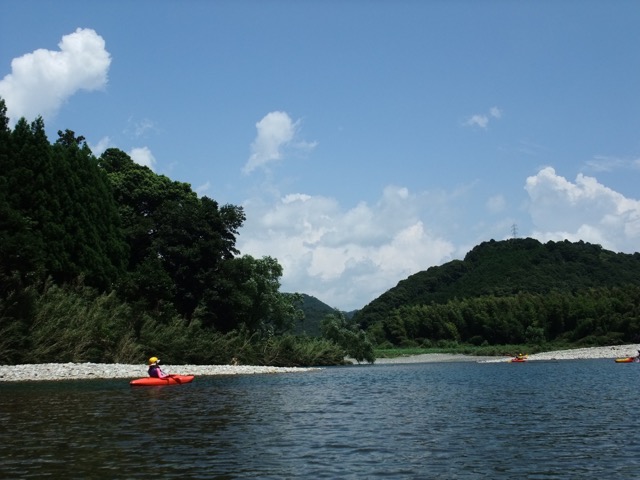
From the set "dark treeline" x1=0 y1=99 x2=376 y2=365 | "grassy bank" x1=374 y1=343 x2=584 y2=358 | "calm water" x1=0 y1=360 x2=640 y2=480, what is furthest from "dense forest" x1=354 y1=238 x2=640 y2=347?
"calm water" x1=0 y1=360 x2=640 y2=480

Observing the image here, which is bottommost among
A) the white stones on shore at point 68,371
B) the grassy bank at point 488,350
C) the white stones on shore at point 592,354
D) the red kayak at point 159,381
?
the red kayak at point 159,381

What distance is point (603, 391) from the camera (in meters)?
26.7

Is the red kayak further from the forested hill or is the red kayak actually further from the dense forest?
the forested hill

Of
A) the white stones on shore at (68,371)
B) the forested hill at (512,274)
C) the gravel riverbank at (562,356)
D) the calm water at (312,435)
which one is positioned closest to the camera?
the calm water at (312,435)

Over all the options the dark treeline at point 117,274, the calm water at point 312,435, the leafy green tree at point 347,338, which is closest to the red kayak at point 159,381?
the calm water at point 312,435

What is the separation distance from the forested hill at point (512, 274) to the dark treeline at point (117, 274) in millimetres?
82402

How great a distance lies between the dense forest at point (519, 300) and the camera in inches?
3757

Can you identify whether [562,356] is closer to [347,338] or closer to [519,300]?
[347,338]

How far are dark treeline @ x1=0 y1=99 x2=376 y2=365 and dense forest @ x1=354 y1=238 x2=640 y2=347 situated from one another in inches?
2060

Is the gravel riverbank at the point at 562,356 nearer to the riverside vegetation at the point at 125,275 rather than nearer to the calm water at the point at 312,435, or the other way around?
the riverside vegetation at the point at 125,275

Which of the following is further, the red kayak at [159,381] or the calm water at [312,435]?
the red kayak at [159,381]

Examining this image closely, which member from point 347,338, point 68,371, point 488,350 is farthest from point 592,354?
point 68,371

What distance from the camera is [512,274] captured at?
13675 cm

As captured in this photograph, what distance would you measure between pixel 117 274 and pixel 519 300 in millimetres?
76482
